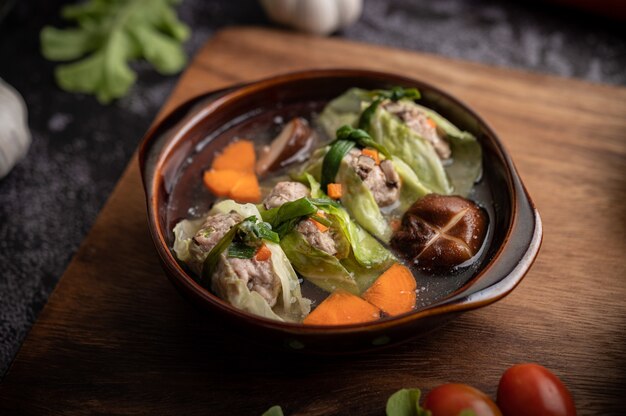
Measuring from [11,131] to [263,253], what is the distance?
77.7 inches

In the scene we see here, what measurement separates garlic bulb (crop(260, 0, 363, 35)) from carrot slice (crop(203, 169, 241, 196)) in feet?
5.23

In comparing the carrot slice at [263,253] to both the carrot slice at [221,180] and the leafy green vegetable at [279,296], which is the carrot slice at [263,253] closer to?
the leafy green vegetable at [279,296]

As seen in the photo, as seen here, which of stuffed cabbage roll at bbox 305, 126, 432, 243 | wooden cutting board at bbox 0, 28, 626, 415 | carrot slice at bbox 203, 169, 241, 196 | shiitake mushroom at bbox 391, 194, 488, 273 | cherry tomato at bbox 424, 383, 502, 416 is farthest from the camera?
carrot slice at bbox 203, 169, 241, 196

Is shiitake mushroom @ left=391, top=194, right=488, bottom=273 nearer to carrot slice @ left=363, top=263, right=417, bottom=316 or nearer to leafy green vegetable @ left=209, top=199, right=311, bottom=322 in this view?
carrot slice @ left=363, top=263, right=417, bottom=316

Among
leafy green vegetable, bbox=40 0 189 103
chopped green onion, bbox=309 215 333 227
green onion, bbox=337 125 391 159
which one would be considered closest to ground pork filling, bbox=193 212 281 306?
chopped green onion, bbox=309 215 333 227

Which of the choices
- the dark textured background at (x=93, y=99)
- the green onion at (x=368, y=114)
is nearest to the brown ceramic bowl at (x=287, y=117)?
the green onion at (x=368, y=114)

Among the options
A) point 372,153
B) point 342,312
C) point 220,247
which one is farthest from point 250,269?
point 372,153

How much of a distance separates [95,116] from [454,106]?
2.29m

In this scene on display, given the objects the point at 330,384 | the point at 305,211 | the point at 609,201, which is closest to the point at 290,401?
the point at 330,384

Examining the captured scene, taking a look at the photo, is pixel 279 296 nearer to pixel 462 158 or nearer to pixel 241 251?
pixel 241 251

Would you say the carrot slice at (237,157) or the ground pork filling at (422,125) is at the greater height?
the ground pork filling at (422,125)

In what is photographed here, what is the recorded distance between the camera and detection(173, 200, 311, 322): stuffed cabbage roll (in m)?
2.29

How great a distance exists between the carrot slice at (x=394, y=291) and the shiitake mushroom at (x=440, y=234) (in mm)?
77

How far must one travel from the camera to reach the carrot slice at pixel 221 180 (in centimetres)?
288
